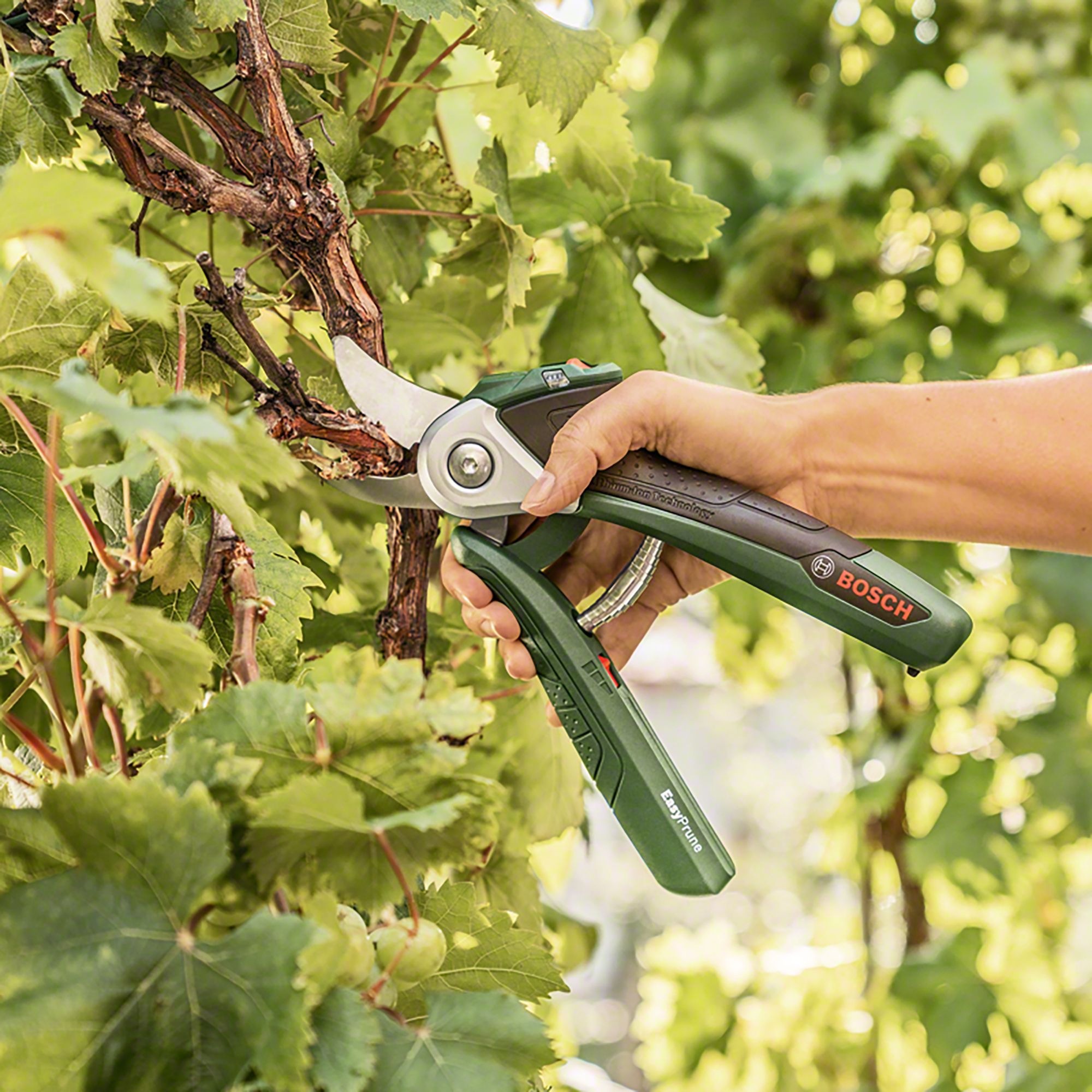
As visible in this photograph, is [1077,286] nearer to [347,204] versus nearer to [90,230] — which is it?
[347,204]

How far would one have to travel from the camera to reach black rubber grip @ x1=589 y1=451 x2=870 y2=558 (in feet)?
1.43

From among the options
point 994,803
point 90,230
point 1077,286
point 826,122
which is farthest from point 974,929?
point 90,230

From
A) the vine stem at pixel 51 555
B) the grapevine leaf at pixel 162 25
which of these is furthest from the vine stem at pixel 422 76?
the vine stem at pixel 51 555

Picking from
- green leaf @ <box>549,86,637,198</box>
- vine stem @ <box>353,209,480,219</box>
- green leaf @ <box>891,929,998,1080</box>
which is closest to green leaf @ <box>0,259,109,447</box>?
vine stem @ <box>353,209,480,219</box>

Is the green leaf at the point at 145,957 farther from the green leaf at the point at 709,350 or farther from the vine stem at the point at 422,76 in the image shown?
the green leaf at the point at 709,350

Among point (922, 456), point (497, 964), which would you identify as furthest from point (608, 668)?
point (922, 456)

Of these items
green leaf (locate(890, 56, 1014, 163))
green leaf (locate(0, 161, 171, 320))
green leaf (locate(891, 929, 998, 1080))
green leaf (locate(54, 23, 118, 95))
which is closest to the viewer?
green leaf (locate(0, 161, 171, 320))

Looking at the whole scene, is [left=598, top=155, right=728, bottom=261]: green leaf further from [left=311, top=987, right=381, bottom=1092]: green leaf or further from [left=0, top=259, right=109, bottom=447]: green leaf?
[left=311, top=987, right=381, bottom=1092]: green leaf

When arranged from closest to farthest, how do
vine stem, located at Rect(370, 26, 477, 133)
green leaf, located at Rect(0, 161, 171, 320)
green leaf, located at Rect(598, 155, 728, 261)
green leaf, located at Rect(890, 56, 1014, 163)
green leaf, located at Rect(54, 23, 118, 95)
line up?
1. green leaf, located at Rect(0, 161, 171, 320)
2. green leaf, located at Rect(54, 23, 118, 95)
3. vine stem, located at Rect(370, 26, 477, 133)
4. green leaf, located at Rect(598, 155, 728, 261)
5. green leaf, located at Rect(890, 56, 1014, 163)

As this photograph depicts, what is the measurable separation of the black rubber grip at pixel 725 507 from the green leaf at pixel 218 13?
0.21 meters

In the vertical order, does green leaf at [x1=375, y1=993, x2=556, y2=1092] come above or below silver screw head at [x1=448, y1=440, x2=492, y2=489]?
below

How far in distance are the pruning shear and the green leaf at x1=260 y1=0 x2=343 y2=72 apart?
108mm

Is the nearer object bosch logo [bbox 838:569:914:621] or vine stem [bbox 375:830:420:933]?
vine stem [bbox 375:830:420:933]

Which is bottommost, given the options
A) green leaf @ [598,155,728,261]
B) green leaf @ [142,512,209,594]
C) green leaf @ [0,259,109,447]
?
green leaf @ [142,512,209,594]
